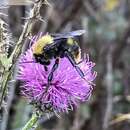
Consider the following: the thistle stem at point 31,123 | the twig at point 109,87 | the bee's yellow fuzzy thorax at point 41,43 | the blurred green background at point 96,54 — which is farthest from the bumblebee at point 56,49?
the twig at point 109,87

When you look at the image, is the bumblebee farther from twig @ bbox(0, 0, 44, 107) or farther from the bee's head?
twig @ bbox(0, 0, 44, 107)

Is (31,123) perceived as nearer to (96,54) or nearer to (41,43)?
(41,43)

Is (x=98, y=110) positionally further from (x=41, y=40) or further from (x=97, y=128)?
(x=41, y=40)

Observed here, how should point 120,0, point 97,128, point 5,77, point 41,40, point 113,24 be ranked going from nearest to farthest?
point 5,77 → point 41,40 → point 97,128 → point 113,24 → point 120,0

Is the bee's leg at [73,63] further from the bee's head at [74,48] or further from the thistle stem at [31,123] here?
the thistle stem at [31,123]

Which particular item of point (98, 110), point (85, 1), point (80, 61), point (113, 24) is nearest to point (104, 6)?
point (113, 24)

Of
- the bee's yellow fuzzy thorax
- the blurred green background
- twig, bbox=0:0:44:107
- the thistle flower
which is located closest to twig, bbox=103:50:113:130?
the blurred green background

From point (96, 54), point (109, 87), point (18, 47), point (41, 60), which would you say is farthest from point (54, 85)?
point (96, 54)
